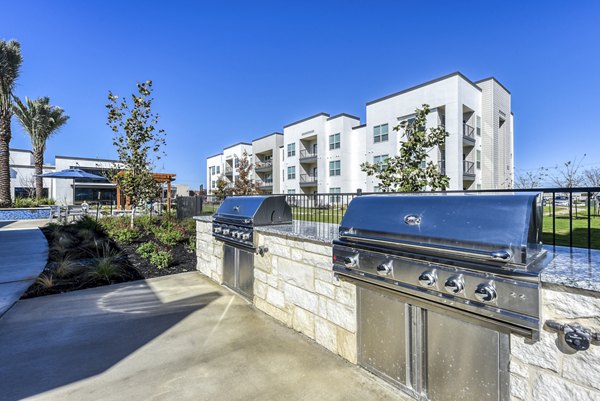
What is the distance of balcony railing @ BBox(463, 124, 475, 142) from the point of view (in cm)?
2088

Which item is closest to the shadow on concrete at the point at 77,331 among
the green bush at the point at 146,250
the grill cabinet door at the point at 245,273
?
the grill cabinet door at the point at 245,273

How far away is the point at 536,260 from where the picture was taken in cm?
168

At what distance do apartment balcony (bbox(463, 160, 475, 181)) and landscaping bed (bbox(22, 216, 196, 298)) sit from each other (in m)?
19.3

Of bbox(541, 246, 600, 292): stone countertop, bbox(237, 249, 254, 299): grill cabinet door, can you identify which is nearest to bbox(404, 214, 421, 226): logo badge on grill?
bbox(541, 246, 600, 292): stone countertop

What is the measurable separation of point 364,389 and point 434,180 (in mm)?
4459

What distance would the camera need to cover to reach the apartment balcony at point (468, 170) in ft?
69.3

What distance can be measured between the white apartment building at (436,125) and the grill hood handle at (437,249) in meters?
15.1

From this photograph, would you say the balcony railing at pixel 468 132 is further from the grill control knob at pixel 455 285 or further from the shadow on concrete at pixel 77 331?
the grill control knob at pixel 455 285

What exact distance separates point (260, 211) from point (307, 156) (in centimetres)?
2798

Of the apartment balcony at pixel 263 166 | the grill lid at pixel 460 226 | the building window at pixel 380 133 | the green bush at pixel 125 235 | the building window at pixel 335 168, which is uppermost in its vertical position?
the building window at pixel 380 133

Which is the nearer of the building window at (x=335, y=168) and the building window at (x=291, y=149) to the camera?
the building window at (x=335, y=168)

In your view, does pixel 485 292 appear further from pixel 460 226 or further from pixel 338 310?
pixel 338 310

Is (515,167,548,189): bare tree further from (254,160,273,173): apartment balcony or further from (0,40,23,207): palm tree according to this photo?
(0,40,23,207): palm tree

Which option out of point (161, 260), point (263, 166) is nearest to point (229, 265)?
point (161, 260)
